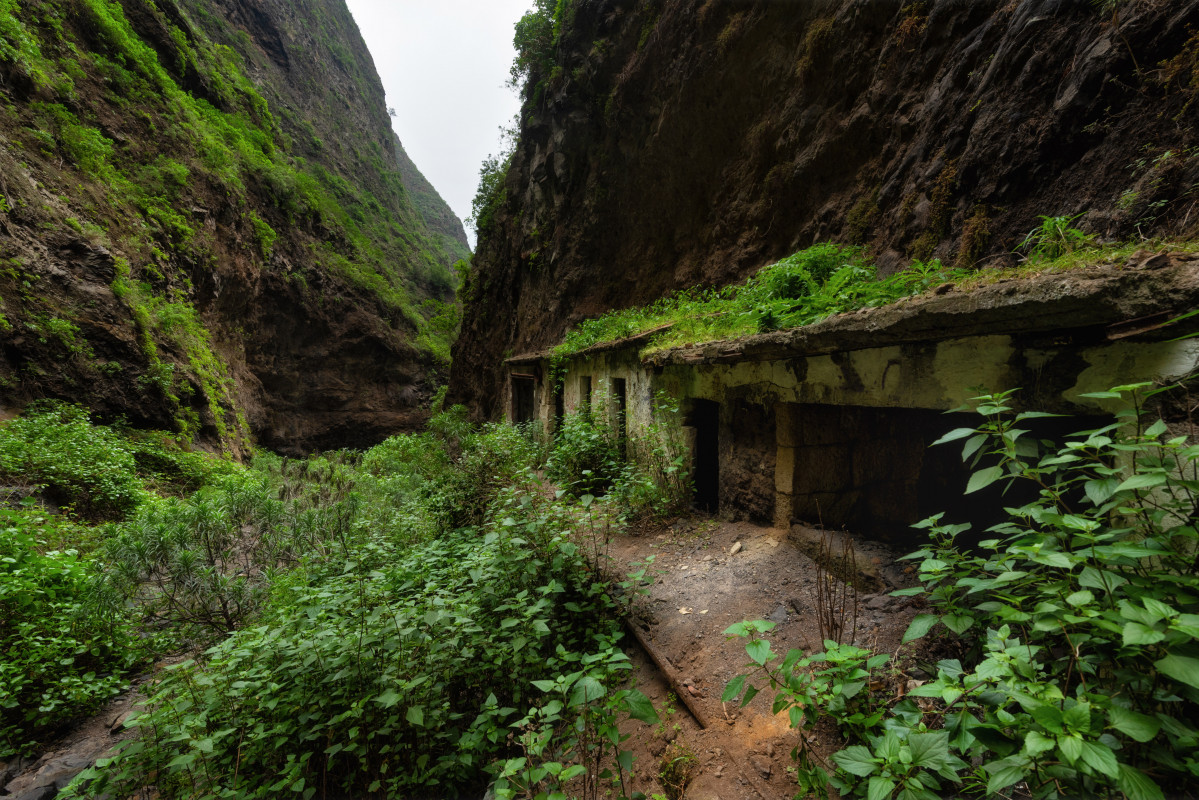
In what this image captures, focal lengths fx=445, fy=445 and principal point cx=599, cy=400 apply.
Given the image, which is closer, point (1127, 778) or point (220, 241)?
point (1127, 778)

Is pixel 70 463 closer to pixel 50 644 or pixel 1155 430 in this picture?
pixel 50 644

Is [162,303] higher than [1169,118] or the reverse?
higher

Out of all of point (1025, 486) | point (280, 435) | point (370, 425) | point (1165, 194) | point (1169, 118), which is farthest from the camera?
point (370, 425)

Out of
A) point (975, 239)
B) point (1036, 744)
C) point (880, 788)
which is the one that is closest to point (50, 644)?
point (880, 788)

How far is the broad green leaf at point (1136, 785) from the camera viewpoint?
39.6 inches

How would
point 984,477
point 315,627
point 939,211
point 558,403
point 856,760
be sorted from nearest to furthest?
point 856,760 < point 984,477 < point 315,627 < point 939,211 < point 558,403

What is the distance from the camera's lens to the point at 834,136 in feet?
22.2

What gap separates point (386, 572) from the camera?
3.90 metres

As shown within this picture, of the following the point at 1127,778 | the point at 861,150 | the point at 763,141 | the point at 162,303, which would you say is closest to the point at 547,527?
the point at 1127,778

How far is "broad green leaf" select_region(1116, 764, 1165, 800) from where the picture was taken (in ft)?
3.30

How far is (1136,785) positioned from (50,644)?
6942 mm

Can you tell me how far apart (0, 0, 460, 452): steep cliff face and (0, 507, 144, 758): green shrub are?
19.1ft

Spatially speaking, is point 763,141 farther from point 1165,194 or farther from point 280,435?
point 280,435

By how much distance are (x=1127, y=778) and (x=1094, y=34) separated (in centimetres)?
536
